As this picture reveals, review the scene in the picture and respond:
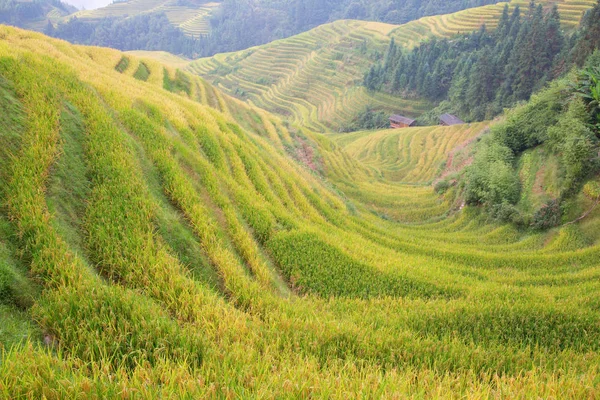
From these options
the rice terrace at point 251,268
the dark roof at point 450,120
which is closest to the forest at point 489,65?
the dark roof at point 450,120

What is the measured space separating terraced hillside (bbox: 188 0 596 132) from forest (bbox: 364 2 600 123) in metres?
6.16

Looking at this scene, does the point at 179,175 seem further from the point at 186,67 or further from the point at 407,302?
the point at 186,67

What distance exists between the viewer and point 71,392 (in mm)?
2703

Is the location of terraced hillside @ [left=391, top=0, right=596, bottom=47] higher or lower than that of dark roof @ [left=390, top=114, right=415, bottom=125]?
higher

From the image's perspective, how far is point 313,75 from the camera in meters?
115

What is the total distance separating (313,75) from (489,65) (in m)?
61.4

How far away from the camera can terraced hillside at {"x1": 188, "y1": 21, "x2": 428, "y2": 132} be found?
9481 centimetres

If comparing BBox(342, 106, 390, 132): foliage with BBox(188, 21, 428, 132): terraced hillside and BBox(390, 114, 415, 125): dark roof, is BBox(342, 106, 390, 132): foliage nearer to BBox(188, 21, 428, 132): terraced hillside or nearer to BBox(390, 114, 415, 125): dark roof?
BBox(188, 21, 428, 132): terraced hillside

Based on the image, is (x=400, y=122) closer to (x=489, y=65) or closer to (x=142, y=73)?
(x=489, y=65)

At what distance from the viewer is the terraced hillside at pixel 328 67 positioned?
93125 mm

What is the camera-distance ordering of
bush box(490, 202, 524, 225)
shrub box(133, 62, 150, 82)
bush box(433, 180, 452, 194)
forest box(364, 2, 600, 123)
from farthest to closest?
forest box(364, 2, 600, 123) → shrub box(133, 62, 150, 82) → bush box(433, 180, 452, 194) → bush box(490, 202, 524, 225)

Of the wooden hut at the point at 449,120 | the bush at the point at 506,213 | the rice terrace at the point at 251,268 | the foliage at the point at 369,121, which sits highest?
the rice terrace at the point at 251,268

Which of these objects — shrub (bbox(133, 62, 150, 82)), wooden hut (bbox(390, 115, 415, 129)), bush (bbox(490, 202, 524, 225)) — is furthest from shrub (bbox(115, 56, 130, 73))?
wooden hut (bbox(390, 115, 415, 129))

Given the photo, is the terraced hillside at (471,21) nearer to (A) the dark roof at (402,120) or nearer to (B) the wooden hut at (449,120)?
(B) the wooden hut at (449,120)
